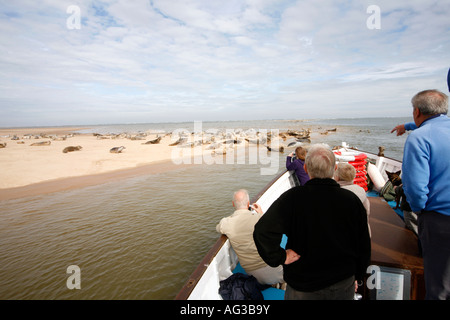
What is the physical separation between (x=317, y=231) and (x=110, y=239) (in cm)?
610

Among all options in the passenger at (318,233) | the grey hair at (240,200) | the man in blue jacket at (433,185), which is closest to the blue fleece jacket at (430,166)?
the man in blue jacket at (433,185)

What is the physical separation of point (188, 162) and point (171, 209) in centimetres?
900

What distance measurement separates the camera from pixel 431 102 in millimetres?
2158

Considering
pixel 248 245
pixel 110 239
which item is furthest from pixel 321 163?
pixel 110 239

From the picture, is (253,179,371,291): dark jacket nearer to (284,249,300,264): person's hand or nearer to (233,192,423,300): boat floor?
(284,249,300,264): person's hand

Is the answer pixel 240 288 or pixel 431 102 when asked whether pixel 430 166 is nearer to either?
pixel 431 102

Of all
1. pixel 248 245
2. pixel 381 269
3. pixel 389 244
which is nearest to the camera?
pixel 381 269

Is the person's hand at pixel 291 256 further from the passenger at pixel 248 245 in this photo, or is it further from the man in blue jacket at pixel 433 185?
the passenger at pixel 248 245

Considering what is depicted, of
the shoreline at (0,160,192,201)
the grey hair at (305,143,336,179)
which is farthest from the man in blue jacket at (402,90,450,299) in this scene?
the shoreline at (0,160,192,201)

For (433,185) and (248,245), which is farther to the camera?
(248,245)

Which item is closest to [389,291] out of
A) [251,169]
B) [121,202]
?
[121,202]

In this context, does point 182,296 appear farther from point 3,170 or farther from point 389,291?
point 3,170

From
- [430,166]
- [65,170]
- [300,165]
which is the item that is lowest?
[65,170]

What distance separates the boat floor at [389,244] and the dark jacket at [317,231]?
1271 mm
